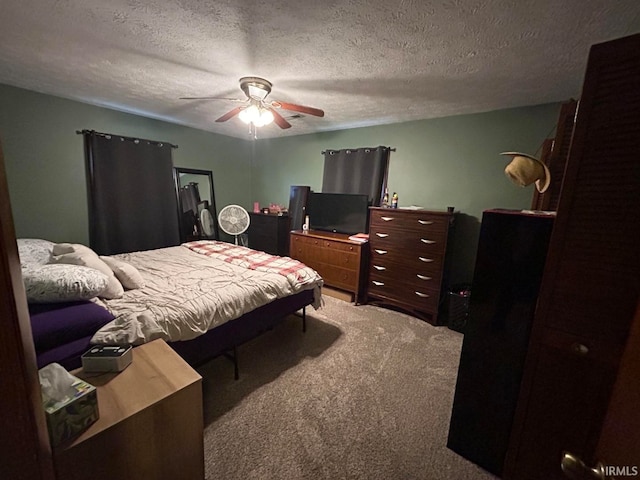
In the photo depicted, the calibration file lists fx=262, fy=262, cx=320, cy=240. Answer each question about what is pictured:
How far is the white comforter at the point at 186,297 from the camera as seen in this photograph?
141cm

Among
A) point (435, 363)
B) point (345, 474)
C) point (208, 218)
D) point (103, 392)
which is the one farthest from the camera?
point (208, 218)

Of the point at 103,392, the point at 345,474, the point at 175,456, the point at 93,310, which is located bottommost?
the point at 345,474

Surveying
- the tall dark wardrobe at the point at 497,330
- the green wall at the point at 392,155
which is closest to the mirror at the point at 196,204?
the green wall at the point at 392,155

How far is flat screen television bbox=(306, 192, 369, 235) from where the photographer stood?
3.58 m

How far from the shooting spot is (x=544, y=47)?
1615 mm

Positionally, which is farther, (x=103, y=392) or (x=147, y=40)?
(x=147, y=40)

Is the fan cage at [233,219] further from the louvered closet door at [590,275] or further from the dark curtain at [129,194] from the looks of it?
the louvered closet door at [590,275]

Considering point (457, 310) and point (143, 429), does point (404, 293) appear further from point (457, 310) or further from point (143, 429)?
point (143, 429)

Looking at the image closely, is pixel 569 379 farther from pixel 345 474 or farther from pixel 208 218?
pixel 208 218

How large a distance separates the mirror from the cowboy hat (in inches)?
162

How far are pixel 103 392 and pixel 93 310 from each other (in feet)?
1.77

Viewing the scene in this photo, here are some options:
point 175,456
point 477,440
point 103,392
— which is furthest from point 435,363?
point 103,392

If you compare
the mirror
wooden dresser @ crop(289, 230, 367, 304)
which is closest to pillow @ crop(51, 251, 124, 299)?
wooden dresser @ crop(289, 230, 367, 304)

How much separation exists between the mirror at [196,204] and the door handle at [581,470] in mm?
4436
